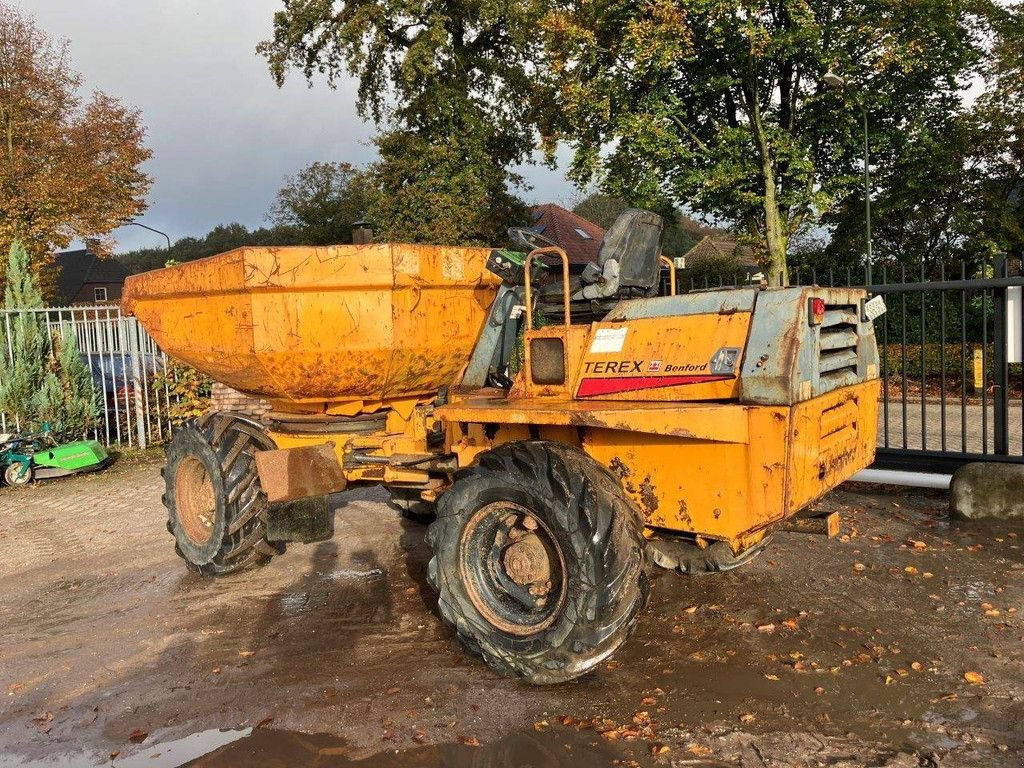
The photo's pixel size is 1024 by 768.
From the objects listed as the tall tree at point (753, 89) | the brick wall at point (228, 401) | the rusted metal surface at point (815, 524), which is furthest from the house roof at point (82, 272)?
the rusted metal surface at point (815, 524)

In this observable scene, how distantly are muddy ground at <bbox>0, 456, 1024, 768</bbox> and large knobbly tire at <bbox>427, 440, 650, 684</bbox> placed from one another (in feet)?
0.76

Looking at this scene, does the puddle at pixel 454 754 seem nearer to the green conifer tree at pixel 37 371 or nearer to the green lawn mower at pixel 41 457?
the green lawn mower at pixel 41 457

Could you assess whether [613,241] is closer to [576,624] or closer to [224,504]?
[576,624]

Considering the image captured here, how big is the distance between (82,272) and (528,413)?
205 feet

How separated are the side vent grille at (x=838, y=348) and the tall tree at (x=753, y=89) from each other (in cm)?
1442

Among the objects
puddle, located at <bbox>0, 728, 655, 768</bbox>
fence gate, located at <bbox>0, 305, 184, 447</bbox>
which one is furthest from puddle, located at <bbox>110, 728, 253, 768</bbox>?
fence gate, located at <bbox>0, 305, 184, 447</bbox>

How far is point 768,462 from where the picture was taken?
11.2 ft

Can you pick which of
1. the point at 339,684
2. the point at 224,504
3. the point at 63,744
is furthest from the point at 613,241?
the point at 63,744

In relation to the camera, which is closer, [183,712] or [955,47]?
[183,712]

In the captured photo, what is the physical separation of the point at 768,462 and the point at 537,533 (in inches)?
47.8

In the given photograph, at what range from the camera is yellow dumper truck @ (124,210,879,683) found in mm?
3568

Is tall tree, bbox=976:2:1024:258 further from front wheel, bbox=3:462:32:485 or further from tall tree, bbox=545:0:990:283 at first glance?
front wheel, bbox=3:462:32:485

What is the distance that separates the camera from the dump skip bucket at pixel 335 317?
15.2 feet

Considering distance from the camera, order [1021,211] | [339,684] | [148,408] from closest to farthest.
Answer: [339,684] → [148,408] → [1021,211]
